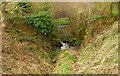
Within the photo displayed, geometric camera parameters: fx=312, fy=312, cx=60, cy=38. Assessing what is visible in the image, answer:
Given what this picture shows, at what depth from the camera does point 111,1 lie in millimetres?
16375

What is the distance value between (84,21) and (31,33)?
3506mm

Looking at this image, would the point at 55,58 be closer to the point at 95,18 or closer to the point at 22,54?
the point at 22,54

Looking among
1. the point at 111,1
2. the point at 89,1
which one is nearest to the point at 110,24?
the point at 111,1

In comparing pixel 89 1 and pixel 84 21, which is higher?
pixel 89 1

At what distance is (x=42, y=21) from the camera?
17.1 metres

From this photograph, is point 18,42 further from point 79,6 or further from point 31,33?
point 79,6

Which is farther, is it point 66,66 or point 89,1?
point 89,1

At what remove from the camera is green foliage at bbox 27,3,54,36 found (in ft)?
55.8

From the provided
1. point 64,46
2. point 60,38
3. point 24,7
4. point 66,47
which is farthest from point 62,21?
point 66,47

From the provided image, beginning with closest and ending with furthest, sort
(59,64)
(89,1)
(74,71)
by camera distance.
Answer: (74,71) → (59,64) → (89,1)

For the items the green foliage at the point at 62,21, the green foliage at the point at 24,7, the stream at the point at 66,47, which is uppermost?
the green foliage at the point at 24,7

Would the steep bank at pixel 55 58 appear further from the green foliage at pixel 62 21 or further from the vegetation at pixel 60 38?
the green foliage at pixel 62 21

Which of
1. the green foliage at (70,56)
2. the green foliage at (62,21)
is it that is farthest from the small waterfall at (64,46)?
the green foliage at (70,56)

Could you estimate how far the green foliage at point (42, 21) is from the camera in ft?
55.8
